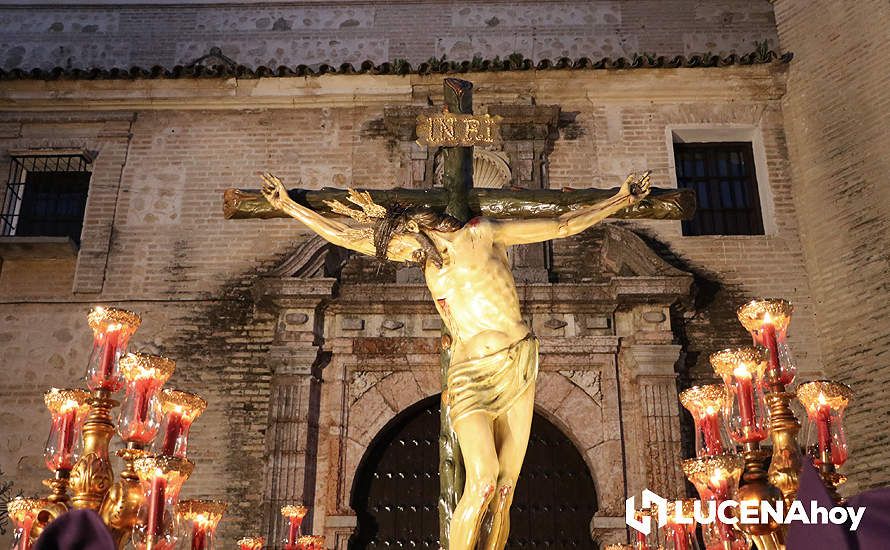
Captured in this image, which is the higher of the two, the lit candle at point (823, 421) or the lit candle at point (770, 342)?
the lit candle at point (770, 342)

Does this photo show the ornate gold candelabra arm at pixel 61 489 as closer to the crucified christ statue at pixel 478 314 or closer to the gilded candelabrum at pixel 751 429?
the crucified christ statue at pixel 478 314

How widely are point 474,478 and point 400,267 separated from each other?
5.62m

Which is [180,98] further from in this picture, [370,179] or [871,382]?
[871,382]

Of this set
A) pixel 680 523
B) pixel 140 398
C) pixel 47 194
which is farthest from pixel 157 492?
pixel 47 194

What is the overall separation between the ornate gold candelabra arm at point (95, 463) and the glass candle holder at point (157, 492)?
0.16 meters

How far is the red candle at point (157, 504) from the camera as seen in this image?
4453 mm

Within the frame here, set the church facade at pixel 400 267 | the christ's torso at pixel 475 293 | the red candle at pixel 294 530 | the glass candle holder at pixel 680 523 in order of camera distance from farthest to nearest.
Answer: the church facade at pixel 400 267 → the red candle at pixel 294 530 → the glass candle holder at pixel 680 523 → the christ's torso at pixel 475 293

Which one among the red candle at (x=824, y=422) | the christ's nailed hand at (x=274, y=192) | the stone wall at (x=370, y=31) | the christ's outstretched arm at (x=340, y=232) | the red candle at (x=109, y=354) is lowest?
the red candle at (x=824, y=422)

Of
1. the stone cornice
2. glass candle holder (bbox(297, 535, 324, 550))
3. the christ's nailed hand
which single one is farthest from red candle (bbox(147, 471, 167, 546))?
the stone cornice

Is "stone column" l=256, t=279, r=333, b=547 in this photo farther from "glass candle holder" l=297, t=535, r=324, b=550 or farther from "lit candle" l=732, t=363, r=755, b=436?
"lit candle" l=732, t=363, r=755, b=436

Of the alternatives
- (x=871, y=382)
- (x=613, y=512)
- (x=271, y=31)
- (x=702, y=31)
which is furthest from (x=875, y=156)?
(x=271, y=31)

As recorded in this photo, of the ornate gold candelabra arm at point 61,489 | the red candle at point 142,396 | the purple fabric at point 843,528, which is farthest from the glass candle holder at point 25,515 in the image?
the purple fabric at point 843,528

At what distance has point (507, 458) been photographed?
362cm

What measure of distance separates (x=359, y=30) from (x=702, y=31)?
4.34 meters
